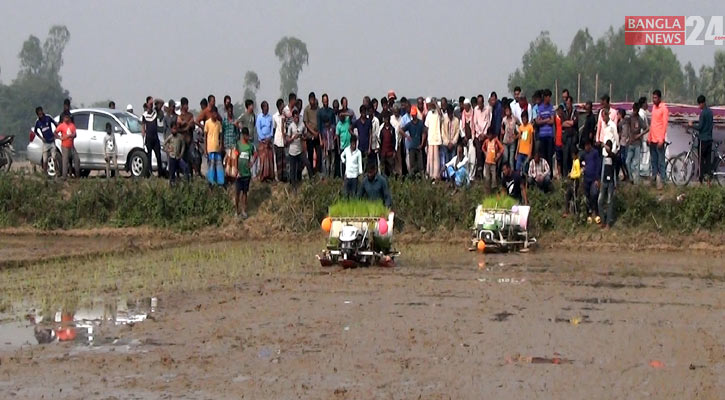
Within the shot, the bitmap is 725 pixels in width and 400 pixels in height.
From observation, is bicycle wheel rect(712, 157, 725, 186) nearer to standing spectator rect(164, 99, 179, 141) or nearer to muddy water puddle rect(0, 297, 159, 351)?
standing spectator rect(164, 99, 179, 141)

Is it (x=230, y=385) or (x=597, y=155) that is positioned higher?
(x=597, y=155)

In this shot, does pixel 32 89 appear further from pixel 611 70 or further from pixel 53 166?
pixel 53 166

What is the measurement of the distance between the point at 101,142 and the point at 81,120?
2.83ft

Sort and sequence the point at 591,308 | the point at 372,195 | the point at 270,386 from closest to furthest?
1. the point at 270,386
2. the point at 591,308
3. the point at 372,195

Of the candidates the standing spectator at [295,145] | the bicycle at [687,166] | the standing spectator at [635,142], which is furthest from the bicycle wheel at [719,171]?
the standing spectator at [295,145]

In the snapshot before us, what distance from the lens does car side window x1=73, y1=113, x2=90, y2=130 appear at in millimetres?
28044

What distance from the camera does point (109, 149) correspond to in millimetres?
27156

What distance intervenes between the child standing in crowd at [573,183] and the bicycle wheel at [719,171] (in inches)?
132

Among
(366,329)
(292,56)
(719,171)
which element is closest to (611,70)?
(292,56)

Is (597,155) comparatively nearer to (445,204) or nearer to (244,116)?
(445,204)

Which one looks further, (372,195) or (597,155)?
(597,155)

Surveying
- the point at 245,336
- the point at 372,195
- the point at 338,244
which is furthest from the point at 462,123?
the point at 245,336

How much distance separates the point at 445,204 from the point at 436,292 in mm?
7877

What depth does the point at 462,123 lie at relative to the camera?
24.1 meters
